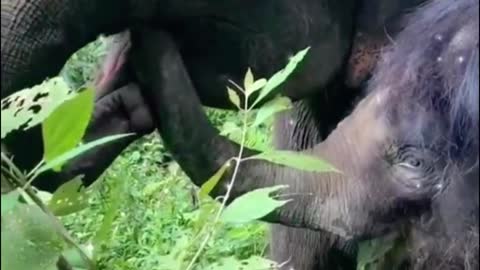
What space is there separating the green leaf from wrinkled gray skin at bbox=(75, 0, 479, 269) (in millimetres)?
709

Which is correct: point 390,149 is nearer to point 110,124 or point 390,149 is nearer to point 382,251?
point 382,251

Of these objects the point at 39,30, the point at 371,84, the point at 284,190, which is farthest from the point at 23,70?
the point at 371,84

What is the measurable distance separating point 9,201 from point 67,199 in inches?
12.2

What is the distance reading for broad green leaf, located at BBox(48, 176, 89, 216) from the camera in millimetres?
1551

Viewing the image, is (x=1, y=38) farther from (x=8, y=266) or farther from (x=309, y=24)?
(x=309, y=24)

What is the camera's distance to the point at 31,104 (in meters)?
1.56

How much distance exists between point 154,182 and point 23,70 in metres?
1.75

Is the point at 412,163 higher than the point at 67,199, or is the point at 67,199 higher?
the point at 67,199

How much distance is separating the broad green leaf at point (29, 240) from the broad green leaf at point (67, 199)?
0.07 metres

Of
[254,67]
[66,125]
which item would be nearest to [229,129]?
[254,67]

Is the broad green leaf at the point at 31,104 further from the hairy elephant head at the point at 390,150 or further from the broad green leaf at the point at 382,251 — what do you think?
the broad green leaf at the point at 382,251

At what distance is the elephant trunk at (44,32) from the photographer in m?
1.77

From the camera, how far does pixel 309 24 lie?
2238 mm

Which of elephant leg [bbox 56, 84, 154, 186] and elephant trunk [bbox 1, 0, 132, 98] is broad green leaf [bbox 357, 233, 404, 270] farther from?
elephant trunk [bbox 1, 0, 132, 98]
